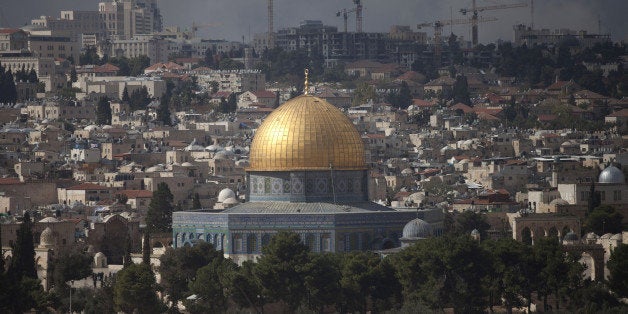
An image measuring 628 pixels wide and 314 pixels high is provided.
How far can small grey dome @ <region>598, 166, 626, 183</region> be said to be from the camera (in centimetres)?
9569

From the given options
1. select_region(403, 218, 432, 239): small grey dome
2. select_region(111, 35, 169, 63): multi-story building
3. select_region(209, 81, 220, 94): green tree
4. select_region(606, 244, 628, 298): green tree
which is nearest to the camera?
select_region(606, 244, 628, 298): green tree

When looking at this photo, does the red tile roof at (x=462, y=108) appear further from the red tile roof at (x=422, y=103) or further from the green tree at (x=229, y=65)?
the green tree at (x=229, y=65)

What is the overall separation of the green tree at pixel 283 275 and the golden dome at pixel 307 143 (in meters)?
7.28

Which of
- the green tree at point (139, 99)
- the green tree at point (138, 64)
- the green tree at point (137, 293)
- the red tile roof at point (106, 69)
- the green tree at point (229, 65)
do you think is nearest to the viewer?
the green tree at point (137, 293)

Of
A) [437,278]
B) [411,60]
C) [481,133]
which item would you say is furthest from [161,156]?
[411,60]

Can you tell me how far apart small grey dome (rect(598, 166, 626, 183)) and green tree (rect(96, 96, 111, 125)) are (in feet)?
139

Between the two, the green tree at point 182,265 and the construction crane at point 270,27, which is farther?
the construction crane at point 270,27

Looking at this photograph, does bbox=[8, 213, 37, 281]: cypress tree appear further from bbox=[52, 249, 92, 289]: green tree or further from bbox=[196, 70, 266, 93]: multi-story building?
bbox=[196, 70, 266, 93]: multi-story building

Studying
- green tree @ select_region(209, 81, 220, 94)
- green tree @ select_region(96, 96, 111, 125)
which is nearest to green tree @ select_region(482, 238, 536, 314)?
green tree @ select_region(96, 96, 111, 125)

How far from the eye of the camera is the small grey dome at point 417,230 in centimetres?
7519

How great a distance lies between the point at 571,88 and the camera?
516ft

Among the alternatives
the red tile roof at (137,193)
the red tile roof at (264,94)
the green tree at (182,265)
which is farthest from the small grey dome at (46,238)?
the red tile roof at (264,94)

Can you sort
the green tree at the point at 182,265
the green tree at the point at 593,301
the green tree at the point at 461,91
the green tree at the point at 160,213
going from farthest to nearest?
the green tree at the point at 461,91 < the green tree at the point at 160,213 < the green tree at the point at 182,265 < the green tree at the point at 593,301

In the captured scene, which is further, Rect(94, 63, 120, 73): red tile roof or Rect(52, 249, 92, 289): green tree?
Result: Rect(94, 63, 120, 73): red tile roof
